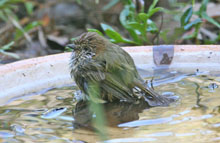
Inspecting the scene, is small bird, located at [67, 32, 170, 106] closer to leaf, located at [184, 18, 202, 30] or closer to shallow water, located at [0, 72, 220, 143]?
shallow water, located at [0, 72, 220, 143]

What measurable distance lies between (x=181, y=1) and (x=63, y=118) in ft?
10.8

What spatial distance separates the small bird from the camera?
3.18 meters

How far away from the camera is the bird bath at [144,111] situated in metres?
2.47

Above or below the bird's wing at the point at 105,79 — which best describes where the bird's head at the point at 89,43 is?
above

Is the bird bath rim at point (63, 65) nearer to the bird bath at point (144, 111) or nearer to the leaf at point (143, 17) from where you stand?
the bird bath at point (144, 111)

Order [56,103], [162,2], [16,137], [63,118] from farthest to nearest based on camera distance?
[162,2]
[56,103]
[63,118]
[16,137]

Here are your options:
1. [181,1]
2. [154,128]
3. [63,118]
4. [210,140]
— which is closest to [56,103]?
[63,118]

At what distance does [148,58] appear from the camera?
366 centimetres

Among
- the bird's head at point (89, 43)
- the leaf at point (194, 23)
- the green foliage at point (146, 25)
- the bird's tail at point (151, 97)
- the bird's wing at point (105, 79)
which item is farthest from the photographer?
the leaf at point (194, 23)

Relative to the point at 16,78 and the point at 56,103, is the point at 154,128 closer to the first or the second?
the point at 56,103

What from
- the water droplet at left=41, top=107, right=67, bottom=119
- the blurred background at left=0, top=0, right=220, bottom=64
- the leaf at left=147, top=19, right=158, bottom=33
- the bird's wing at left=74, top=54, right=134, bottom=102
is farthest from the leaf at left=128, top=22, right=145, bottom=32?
the water droplet at left=41, top=107, right=67, bottom=119

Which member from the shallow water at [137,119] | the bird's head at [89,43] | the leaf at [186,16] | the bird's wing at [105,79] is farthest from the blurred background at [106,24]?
the shallow water at [137,119]

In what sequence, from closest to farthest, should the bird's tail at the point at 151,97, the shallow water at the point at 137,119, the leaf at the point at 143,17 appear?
the shallow water at the point at 137,119 < the bird's tail at the point at 151,97 < the leaf at the point at 143,17

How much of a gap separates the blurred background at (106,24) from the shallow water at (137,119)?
888 mm
